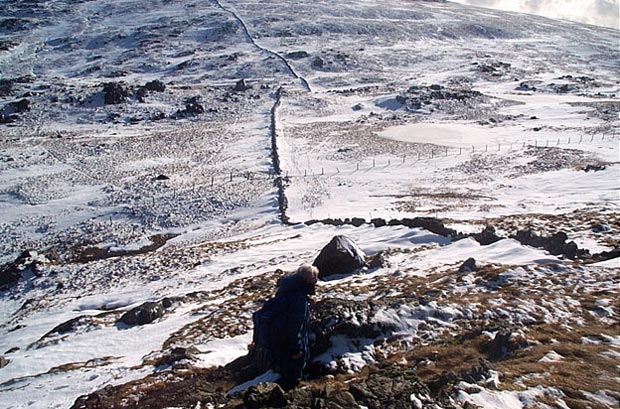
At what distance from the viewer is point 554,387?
270 inches

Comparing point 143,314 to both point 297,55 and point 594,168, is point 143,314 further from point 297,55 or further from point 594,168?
point 297,55

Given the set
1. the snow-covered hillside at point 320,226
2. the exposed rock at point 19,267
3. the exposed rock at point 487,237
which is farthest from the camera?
the exposed rock at point 19,267

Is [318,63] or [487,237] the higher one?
[487,237]

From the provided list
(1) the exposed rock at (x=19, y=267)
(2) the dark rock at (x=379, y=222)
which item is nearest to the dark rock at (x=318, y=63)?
(2) the dark rock at (x=379, y=222)

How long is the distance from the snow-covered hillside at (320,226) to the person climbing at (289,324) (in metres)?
0.43

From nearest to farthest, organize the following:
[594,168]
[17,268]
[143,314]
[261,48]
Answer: [143,314]
[17,268]
[594,168]
[261,48]

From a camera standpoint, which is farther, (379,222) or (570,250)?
(379,222)

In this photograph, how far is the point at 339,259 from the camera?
15297 millimetres

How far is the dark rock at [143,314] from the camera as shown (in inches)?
544

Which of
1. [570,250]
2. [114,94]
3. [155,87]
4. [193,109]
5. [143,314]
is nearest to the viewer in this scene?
[570,250]

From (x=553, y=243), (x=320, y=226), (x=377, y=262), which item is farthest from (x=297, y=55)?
(x=553, y=243)

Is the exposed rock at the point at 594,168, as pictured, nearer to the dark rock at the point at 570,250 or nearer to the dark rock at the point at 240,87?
the dark rock at the point at 570,250

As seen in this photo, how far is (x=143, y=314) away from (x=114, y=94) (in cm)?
5024

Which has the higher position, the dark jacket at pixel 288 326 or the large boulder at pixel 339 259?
the dark jacket at pixel 288 326
